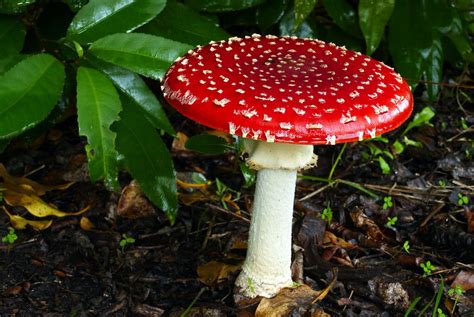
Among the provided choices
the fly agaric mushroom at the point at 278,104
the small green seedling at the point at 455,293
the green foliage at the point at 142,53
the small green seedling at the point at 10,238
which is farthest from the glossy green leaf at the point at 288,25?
the small green seedling at the point at 10,238

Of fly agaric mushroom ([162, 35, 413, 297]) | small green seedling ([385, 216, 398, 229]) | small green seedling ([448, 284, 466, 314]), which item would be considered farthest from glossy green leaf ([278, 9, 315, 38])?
small green seedling ([448, 284, 466, 314])

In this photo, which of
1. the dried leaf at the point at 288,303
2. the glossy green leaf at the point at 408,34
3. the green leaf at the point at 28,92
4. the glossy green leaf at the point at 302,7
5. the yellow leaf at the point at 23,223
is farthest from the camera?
the glossy green leaf at the point at 408,34

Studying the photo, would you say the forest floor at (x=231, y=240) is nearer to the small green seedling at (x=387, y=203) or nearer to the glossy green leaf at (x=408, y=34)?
the small green seedling at (x=387, y=203)

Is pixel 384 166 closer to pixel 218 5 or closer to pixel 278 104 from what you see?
pixel 218 5

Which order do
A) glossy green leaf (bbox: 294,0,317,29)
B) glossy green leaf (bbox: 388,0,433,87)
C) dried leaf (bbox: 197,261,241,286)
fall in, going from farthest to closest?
glossy green leaf (bbox: 388,0,433,87) → glossy green leaf (bbox: 294,0,317,29) → dried leaf (bbox: 197,261,241,286)

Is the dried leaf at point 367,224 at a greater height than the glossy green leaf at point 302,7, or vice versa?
the glossy green leaf at point 302,7

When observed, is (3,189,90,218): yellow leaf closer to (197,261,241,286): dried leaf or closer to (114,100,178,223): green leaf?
(114,100,178,223): green leaf

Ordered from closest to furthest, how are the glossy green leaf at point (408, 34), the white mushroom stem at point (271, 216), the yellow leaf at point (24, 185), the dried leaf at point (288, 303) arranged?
1. the white mushroom stem at point (271, 216)
2. the dried leaf at point (288, 303)
3. the yellow leaf at point (24, 185)
4. the glossy green leaf at point (408, 34)
